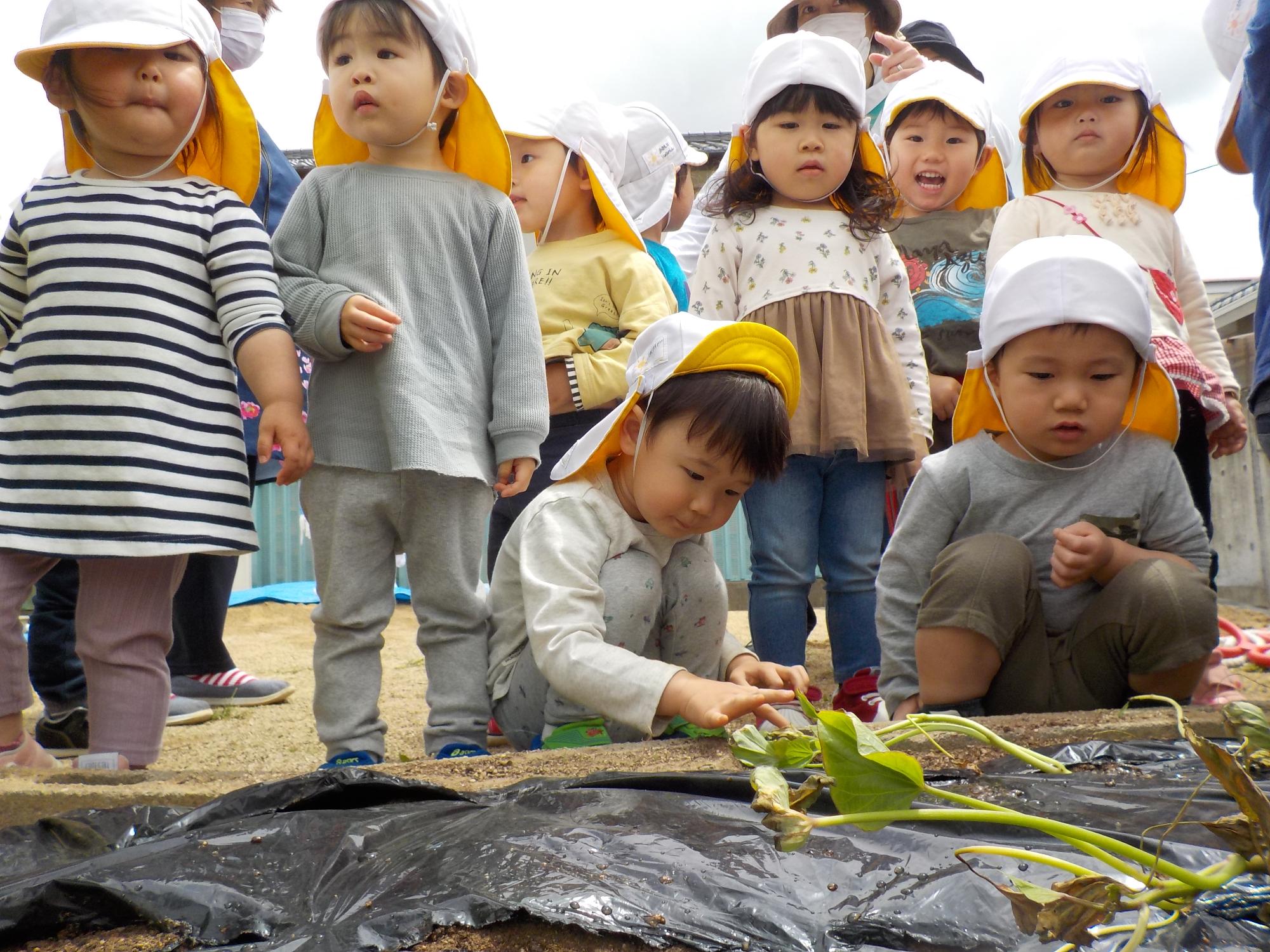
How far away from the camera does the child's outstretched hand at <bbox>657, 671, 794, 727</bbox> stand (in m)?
1.65

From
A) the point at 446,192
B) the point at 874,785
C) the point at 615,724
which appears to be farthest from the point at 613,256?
the point at 874,785

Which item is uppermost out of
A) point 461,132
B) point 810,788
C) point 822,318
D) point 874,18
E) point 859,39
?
point 874,18

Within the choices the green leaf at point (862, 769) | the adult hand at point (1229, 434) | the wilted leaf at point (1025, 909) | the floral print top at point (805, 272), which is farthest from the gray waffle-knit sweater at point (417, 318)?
the adult hand at point (1229, 434)

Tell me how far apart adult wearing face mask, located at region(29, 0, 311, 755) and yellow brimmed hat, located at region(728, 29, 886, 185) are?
1209mm

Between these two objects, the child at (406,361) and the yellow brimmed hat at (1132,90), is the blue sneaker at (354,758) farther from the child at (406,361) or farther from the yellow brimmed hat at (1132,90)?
the yellow brimmed hat at (1132,90)

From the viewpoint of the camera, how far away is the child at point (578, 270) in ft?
9.50

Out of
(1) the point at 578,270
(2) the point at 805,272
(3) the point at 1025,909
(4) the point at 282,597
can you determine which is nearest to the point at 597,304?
(1) the point at 578,270

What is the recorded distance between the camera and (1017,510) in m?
2.30

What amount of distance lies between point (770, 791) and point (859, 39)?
3468mm

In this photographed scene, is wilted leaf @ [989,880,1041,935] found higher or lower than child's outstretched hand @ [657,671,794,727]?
higher

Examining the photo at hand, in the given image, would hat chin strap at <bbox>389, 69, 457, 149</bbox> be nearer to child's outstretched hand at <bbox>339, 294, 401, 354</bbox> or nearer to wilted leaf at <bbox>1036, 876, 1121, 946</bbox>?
child's outstretched hand at <bbox>339, 294, 401, 354</bbox>

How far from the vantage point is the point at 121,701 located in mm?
2078

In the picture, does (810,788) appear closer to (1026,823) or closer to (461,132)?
(1026,823)

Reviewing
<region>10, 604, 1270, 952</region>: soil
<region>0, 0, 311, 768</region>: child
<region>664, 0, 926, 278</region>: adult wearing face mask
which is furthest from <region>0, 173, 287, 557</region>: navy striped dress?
→ <region>664, 0, 926, 278</region>: adult wearing face mask
